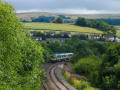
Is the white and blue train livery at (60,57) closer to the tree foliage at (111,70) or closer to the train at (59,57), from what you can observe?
the train at (59,57)

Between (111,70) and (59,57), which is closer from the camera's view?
(111,70)

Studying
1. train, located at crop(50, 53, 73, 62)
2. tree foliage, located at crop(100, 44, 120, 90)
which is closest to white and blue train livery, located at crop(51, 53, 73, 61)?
train, located at crop(50, 53, 73, 62)

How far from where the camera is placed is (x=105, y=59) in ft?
81.0

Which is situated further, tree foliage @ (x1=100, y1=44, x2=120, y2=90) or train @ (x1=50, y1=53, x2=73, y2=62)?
train @ (x1=50, y1=53, x2=73, y2=62)

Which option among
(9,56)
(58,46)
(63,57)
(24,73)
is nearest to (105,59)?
(24,73)

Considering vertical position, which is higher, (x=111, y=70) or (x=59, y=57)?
(x=111, y=70)

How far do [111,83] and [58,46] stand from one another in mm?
35655

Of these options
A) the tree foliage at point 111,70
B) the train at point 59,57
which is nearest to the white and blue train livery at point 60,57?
the train at point 59,57

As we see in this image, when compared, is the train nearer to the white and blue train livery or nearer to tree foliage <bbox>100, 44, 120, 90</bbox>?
the white and blue train livery

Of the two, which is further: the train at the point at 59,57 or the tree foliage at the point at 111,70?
the train at the point at 59,57

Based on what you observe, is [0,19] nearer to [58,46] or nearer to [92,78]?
[92,78]

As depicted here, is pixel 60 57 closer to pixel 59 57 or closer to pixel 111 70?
pixel 59 57

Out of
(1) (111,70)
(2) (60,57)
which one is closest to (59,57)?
(2) (60,57)

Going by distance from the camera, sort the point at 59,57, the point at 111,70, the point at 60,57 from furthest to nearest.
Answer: the point at 60,57
the point at 59,57
the point at 111,70
